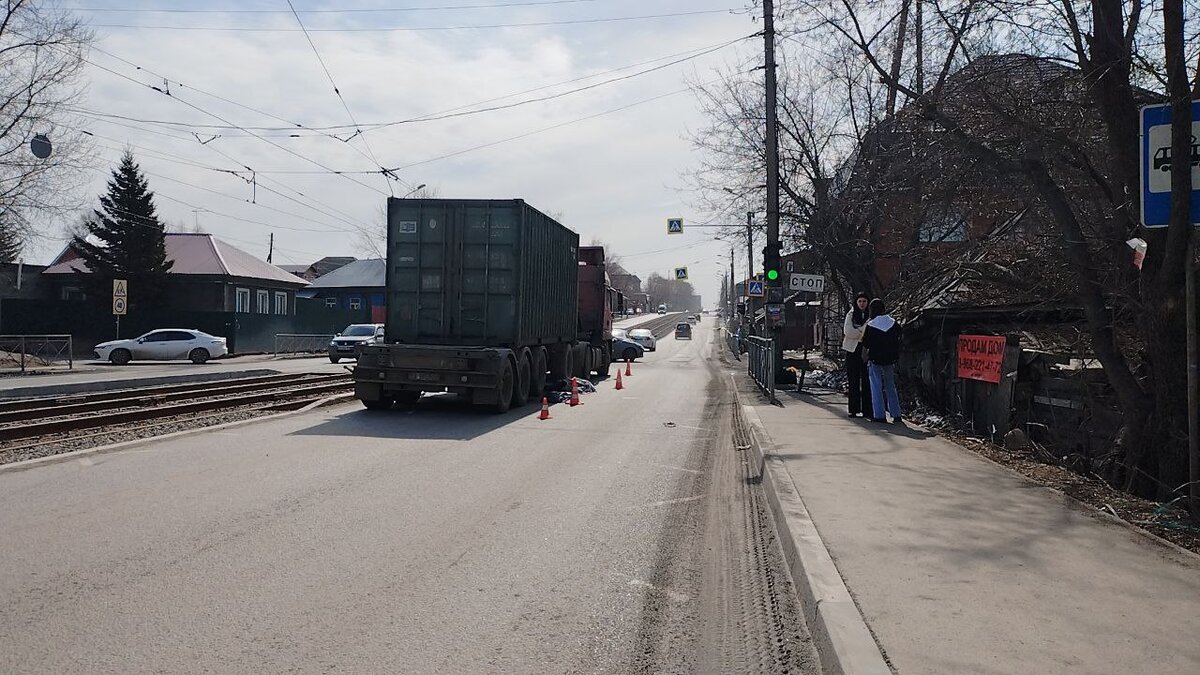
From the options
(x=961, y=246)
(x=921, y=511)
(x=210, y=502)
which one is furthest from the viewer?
(x=961, y=246)

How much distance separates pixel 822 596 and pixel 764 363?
15543 mm

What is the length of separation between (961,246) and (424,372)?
8801mm

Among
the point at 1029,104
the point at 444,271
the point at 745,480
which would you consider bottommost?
the point at 745,480

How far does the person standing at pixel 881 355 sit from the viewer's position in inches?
480

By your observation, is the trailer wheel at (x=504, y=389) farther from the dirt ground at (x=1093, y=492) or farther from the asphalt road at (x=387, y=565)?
the dirt ground at (x=1093, y=492)

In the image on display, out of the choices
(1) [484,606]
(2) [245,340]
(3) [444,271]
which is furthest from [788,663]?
(2) [245,340]

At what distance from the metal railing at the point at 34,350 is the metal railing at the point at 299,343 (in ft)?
36.7

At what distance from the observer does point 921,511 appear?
21.6 ft

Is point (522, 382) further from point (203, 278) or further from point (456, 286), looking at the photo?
point (203, 278)

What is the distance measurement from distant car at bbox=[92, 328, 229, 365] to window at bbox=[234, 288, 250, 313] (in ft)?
35.4

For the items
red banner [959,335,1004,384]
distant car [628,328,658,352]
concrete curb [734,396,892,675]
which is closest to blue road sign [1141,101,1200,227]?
concrete curb [734,396,892,675]

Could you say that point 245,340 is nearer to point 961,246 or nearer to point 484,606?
point 961,246

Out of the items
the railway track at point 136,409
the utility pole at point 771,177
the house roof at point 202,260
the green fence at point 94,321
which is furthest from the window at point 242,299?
the utility pole at point 771,177

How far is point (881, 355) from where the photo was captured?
12320 mm
